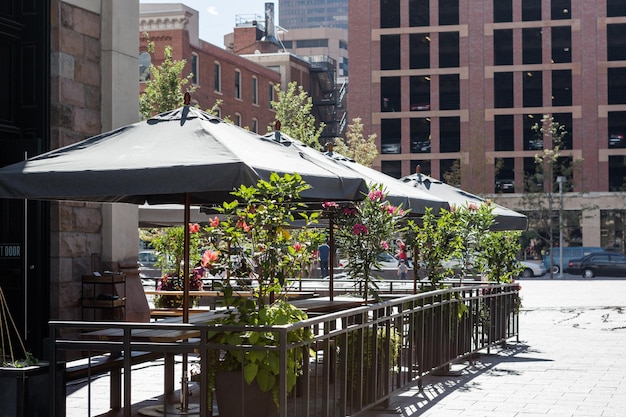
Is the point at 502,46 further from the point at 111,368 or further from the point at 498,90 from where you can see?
the point at 111,368

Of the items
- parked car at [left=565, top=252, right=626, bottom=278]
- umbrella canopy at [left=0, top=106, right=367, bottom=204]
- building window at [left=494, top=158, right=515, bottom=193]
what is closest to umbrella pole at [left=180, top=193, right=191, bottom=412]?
umbrella canopy at [left=0, top=106, right=367, bottom=204]

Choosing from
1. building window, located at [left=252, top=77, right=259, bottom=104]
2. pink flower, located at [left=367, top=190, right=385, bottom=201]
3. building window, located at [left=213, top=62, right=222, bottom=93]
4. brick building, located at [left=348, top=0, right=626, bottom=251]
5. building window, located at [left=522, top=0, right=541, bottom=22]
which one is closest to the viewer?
pink flower, located at [left=367, top=190, right=385, bottom=201]

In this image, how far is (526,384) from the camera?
12.0 metres

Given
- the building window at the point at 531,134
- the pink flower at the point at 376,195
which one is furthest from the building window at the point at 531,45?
the pink flower at the point at 376,195

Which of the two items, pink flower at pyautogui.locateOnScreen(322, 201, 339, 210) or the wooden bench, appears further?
pink flower at pyautogui.locateOnScreen(322, 201, 339, 210)

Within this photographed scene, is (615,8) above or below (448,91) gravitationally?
above

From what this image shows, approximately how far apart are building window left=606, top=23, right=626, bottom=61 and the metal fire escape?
2319 cm

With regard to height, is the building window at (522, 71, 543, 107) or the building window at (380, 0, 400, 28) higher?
the building window at (380, 0, 400, 28)

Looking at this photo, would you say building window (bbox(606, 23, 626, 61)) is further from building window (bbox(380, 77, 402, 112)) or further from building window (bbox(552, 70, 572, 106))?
building window (bbox(380, 77, 402, 112))

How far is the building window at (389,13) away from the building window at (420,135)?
7.62 metres

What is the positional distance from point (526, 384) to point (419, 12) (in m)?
63.8

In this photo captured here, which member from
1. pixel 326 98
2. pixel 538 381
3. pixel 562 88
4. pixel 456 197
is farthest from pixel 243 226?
pixel 326 98

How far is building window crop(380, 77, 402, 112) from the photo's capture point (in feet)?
239

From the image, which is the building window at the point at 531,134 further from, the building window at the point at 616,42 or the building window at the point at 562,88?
the building window at the point at 616,42
